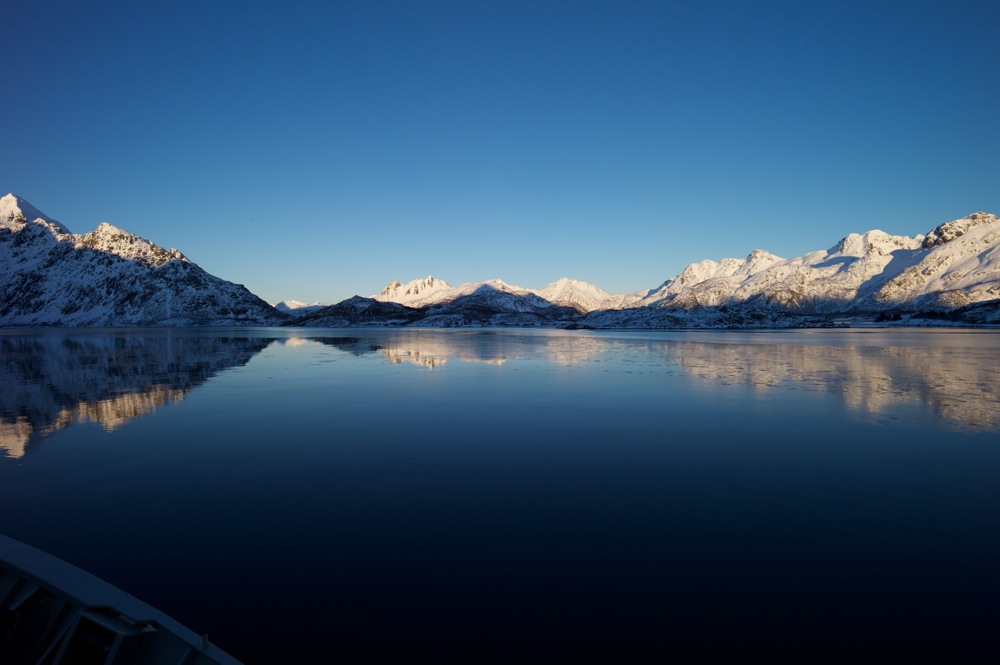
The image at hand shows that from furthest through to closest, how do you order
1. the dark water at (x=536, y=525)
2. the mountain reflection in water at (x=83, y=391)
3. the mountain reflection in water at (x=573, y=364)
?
the mountain reflection in water at (x=573, y=364) < the mountain reflection in water at (x=83, y=391) < the dark water at (x=536, y=525)

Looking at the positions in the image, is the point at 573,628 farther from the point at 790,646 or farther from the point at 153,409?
the point at 153,409

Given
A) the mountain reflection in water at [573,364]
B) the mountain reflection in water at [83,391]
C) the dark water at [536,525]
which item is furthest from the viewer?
the mountain reflection in water at [573,364]

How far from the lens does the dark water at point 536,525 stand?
6.45m

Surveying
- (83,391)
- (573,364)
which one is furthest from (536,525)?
(573,364)

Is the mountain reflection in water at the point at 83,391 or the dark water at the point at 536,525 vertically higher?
the mountain reflection in water at the point at 83,391

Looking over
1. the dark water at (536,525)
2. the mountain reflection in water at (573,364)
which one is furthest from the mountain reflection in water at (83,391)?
the dark water at (536,525)

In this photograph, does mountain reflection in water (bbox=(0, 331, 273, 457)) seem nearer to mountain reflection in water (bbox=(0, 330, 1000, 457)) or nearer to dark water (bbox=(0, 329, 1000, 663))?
mountain reflection in water (bbox=(0, 330, 1000, 457))

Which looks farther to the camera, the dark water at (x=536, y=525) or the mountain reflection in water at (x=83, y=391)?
the mountain reflection in water at (x=83, y=391)

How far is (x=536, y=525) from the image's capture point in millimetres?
9602

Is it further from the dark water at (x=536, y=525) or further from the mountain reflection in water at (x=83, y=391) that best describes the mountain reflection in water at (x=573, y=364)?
the dark water at (x=536, y=525)

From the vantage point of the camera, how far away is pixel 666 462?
13695 mm

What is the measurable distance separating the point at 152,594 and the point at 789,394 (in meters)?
26.4

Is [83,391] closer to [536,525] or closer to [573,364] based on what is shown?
[536,525]

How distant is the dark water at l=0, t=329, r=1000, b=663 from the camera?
645cm
